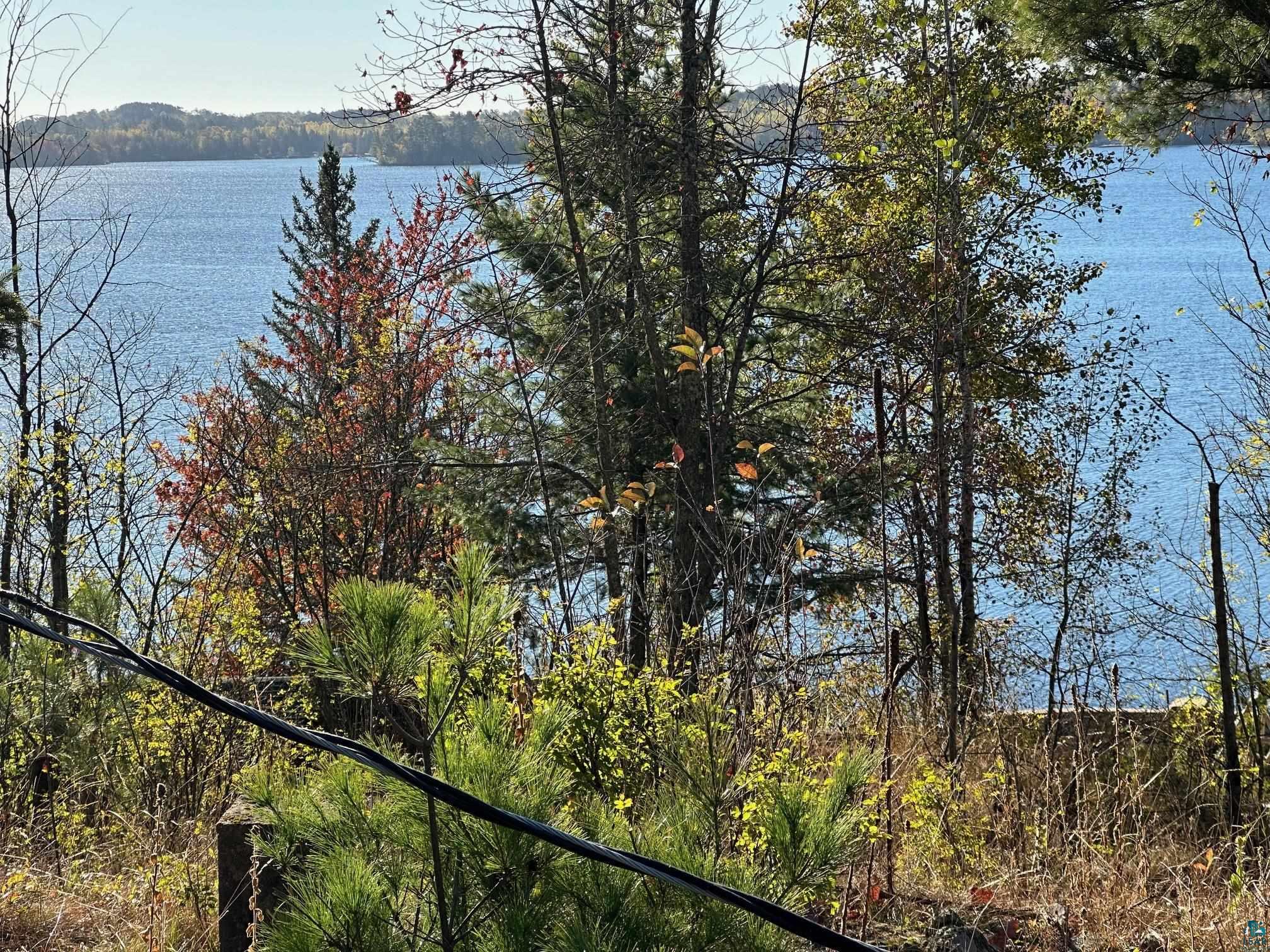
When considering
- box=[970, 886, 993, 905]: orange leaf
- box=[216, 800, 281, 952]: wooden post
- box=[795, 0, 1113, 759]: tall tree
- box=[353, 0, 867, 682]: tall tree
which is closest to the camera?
box=[216, 800, 281, 952]: wooden post

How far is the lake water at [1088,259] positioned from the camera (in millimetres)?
24703

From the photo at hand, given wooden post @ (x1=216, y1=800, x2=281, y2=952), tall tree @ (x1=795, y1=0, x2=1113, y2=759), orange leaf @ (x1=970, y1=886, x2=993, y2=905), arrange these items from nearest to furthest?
wooden post @ (x1=216, y1=800, x2=281, y2=952) < orange leaf @ (x1=970, y1=886, x2=993, y2=905) < tall tree @ (x1=795, y1=0, x2=1113, y2=759)

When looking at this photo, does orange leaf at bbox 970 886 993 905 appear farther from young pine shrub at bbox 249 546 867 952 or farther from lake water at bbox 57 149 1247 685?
lake water at bbox 57 149 1247 685

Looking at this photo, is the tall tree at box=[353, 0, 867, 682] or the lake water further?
the lake water

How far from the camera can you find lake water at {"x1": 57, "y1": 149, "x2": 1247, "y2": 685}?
2470 centimetres

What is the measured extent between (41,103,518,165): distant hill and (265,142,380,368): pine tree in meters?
1.00

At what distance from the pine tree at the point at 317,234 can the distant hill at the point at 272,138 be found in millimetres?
1002

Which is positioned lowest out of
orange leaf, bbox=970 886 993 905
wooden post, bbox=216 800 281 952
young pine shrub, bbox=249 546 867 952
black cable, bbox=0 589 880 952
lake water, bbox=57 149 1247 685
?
orange leaf, bbox=970 886 993 905

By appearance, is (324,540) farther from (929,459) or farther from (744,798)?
(744,798)

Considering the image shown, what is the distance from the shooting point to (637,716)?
3240 mm

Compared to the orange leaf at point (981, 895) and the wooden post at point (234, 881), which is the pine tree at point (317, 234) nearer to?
the wooden post at point (234, 881)

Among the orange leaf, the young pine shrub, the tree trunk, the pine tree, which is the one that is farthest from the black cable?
the pine tree

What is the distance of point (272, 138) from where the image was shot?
73062mm

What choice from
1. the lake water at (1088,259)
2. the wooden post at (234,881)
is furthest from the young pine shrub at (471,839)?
the lake water at (1088,259)
